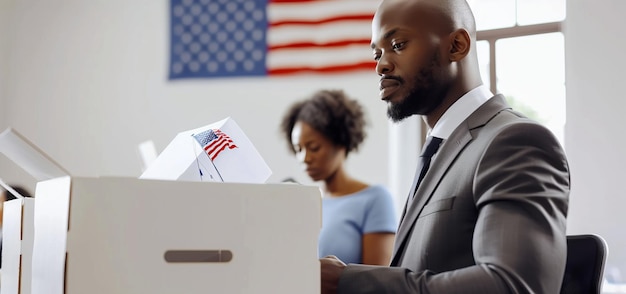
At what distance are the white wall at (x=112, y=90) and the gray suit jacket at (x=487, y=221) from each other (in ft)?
10.3

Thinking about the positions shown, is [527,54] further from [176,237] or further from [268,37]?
[176,237]

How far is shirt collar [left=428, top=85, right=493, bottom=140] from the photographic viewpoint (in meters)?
1.30

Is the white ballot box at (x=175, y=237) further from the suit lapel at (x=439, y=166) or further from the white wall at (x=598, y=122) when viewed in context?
the white wall at (x=598, y=122)

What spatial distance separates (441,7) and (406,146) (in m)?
2.93

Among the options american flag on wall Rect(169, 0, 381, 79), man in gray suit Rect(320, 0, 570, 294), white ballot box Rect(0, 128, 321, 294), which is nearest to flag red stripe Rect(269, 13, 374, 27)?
american flag on wall Rect(169, 0, 381, 79)

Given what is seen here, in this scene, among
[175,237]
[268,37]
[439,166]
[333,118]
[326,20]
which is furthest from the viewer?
[268,37]

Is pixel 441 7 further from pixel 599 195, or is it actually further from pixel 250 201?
pixel 599 195

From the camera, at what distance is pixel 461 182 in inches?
44.5

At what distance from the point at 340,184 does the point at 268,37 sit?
5.78ft

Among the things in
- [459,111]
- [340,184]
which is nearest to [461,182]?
[459,111]

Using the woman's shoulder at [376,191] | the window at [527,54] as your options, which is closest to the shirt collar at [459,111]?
the woman's shoulder at [376,191]

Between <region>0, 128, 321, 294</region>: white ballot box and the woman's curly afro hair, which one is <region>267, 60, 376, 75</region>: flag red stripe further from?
<region>0, 128, 321, 294</region>: white ballot box

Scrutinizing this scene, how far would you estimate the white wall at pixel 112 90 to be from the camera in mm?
4539

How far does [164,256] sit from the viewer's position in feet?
2.80
